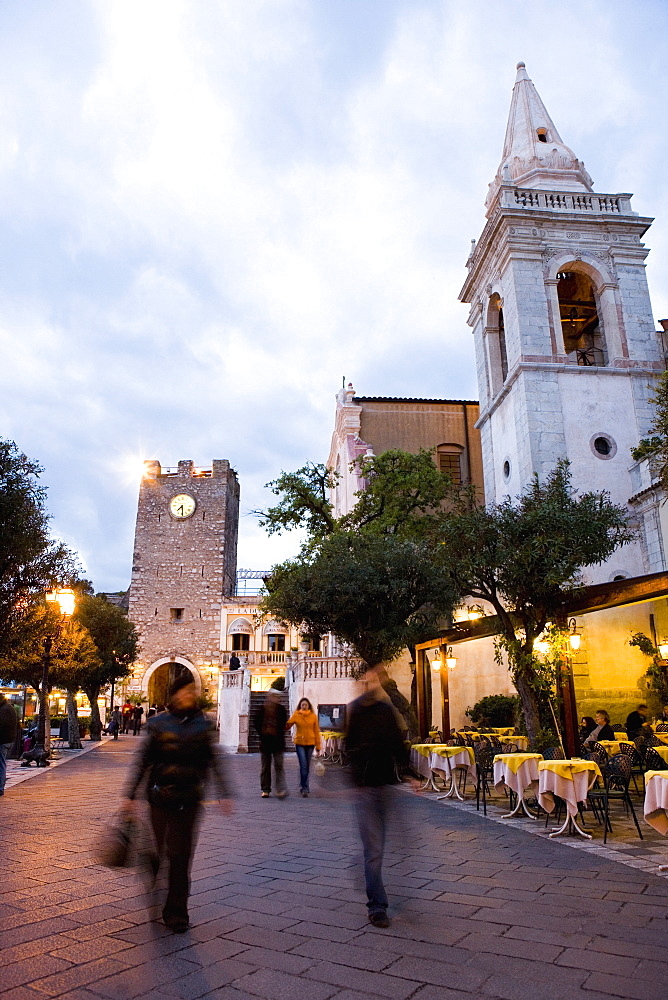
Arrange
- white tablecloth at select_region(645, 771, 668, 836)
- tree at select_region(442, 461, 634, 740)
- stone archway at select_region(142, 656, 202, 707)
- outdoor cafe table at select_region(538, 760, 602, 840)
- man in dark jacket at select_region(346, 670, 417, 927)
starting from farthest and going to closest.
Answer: stone archway at select_region(142, 656, 202, 707), tree at select_region(442, 461, 634, 740), outdoor cafe table at select_region(538, 760, 602, 840), white tablecloth at select_region(645, 771, 668, 836), man in dark jacket at select_region(346, 670, 417, 927)

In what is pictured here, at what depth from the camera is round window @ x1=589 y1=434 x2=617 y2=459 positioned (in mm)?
21312

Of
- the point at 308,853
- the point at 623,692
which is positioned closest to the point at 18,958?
the point at 308,853

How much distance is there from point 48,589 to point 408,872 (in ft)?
36.9

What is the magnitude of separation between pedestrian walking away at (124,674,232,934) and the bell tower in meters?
17.4

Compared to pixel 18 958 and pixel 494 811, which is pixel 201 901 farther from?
pixel 494 811

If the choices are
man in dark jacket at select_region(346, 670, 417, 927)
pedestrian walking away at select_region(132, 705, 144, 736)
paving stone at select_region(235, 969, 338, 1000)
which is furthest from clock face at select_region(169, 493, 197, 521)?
paving stone at select_region(235, 969, 338, 1000)

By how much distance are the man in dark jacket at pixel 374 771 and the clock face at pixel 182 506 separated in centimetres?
3954

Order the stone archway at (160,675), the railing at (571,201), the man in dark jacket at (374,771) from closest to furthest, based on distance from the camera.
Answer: the man in dark jacket at (374,771) < the railing at (571,201) < the stone archway at (160,675)

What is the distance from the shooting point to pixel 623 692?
18.2 m

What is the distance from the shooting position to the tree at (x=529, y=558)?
1116 centimetres

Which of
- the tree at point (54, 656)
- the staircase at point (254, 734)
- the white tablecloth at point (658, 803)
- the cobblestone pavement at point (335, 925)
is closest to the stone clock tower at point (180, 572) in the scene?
the tree at point (54, 656)

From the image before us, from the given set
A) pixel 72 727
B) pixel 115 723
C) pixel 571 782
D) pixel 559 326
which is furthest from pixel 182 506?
pixel 571 782

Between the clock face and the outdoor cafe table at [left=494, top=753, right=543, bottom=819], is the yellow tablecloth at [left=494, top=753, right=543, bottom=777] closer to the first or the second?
the outdoor cafe table at [left=494, top=753, right=543, bottom=819]

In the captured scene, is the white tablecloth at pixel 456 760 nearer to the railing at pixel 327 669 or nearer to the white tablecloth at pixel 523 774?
the white tablecloth at pixel 523 774
